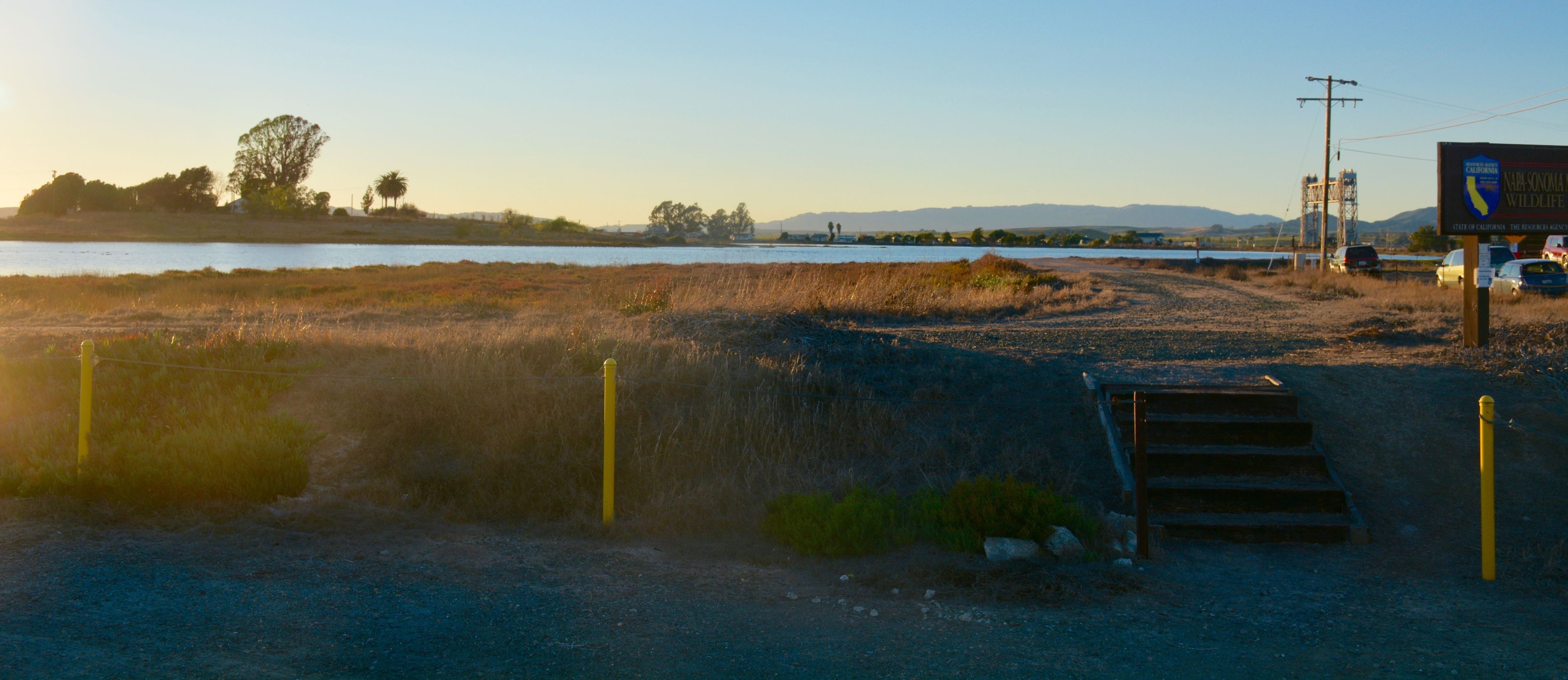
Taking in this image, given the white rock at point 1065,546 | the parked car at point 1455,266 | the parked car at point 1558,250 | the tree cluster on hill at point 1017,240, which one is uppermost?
the tree cluster on hill at point 1017,240

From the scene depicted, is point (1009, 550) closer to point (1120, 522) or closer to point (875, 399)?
point (1120, 522)

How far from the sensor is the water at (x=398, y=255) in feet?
190

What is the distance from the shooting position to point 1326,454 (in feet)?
30.1

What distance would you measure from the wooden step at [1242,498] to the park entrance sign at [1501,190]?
643 centimetres

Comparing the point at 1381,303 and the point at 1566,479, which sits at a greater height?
the point at 1381,303

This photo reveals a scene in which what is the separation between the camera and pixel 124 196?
11456 cm

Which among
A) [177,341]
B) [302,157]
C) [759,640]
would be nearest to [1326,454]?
[759,640]

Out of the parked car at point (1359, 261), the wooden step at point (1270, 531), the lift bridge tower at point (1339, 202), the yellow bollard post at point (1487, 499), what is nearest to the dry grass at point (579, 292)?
the wooden step at point (1270, 531)

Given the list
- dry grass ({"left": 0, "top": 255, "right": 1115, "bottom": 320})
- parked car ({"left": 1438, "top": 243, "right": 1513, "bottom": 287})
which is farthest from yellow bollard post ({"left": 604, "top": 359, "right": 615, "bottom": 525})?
parked car ({"left": 1438, "top": 243, "right": 1513, "bottom": 287})

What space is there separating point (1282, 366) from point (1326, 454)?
2.47 meters

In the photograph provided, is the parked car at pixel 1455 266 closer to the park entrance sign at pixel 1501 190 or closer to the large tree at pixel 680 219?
the park entrance sign at pixel 1501 190

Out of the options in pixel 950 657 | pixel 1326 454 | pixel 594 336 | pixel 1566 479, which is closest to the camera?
pixel 950 657

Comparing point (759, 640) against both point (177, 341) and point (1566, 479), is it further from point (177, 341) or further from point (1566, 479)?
point (177, 341)

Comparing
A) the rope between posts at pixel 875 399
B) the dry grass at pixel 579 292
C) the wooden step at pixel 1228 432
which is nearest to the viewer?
the wooden step at pixel 1228 432
